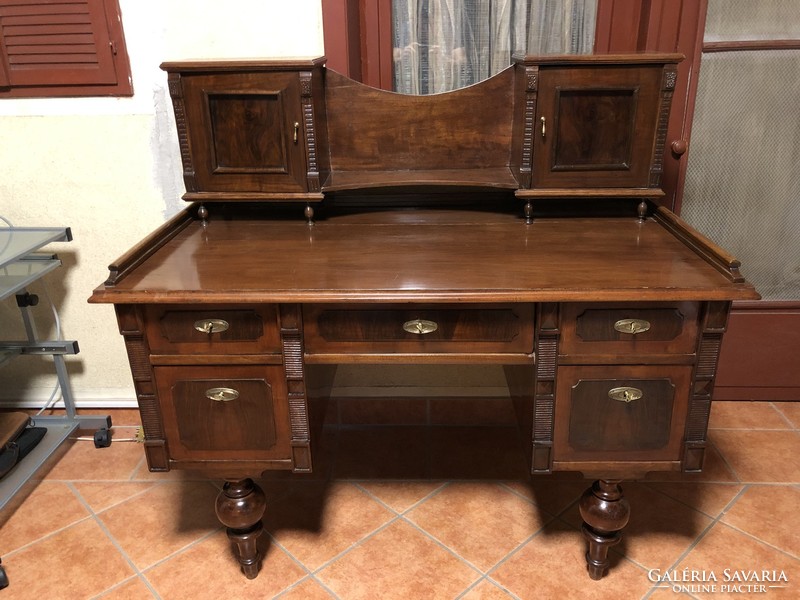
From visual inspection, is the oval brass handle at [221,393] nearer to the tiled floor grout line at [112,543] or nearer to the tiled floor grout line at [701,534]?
the tiled floor grout line at [112,543]

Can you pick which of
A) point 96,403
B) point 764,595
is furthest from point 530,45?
point 96,403

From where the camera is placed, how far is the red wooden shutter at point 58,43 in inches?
82.4

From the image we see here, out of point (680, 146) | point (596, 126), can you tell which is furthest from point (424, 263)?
point (680, 146)

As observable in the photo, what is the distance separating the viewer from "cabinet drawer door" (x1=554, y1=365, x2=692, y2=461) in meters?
1.58

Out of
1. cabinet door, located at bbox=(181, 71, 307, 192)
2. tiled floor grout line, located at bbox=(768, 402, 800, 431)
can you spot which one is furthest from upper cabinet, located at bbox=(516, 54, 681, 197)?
tiled floor grout line, located at bbox=(768, 402, 800, 431)

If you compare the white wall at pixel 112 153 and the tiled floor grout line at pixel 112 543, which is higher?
the white wall at pixel 112 153

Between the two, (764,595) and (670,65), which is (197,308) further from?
(764,595)

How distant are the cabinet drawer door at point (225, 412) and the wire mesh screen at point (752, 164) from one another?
164 centimetres

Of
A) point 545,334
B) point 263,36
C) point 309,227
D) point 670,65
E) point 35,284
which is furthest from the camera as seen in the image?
point 35,284

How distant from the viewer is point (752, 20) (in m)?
2.18

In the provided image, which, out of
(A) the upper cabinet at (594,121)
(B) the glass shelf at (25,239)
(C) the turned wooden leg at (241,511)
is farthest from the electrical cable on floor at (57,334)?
(A) the upper cabinet at (594,121)

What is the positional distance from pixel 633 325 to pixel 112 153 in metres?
1.79

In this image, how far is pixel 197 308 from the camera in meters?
1.54

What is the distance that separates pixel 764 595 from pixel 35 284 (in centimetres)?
260
